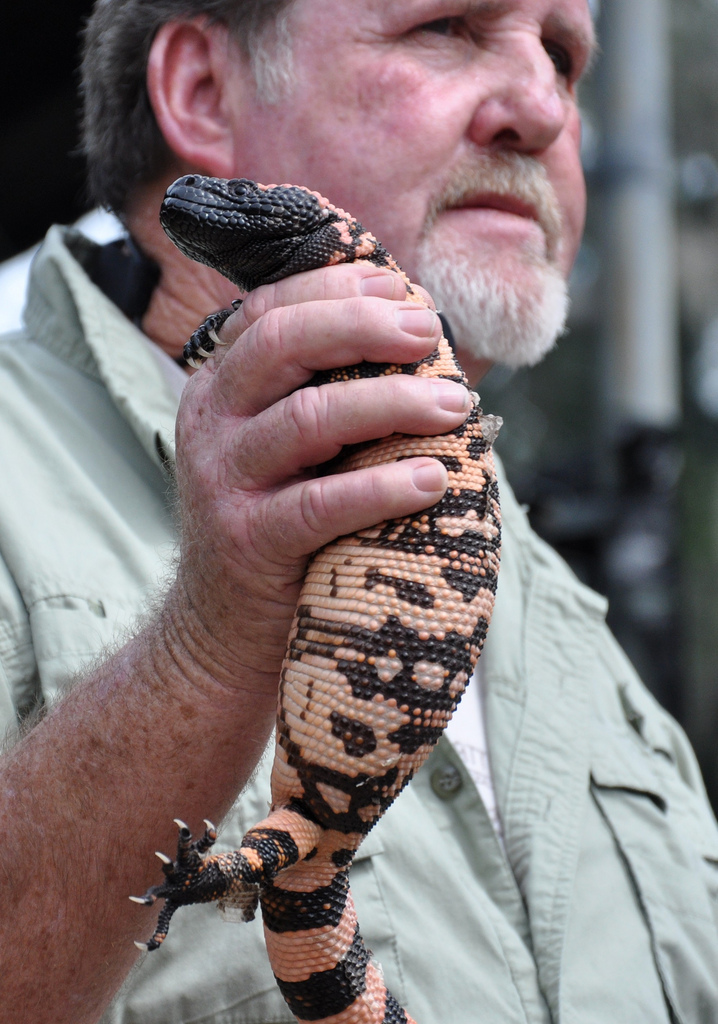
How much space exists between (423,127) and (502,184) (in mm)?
230

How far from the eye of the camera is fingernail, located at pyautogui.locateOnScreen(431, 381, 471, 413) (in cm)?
138

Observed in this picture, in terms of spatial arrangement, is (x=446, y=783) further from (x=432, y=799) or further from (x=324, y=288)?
(x=324, y=288)

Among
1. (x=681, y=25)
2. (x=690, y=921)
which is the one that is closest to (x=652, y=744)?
(x=690, y=921)

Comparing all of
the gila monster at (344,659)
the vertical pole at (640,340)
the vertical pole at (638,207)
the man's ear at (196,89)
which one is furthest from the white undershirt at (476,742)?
the vertical pole at (638,207)

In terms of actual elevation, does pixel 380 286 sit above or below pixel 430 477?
above

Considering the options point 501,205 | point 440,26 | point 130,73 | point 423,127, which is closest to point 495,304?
point 501,205

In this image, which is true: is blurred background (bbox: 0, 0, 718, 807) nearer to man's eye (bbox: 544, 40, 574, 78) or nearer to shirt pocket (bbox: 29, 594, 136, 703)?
man's eye (bbox: 544, 40, 574, 78)

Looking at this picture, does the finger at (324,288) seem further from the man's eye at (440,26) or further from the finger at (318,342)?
the man's eye at (440,26)

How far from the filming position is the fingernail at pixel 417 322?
1.36m

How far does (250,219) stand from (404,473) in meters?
0.46

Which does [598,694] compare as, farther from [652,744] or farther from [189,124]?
[189,124]

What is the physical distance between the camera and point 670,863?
7.95 ft

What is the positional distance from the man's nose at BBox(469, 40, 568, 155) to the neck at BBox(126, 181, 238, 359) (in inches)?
27.7

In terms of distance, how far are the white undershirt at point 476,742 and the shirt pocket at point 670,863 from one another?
31cm
